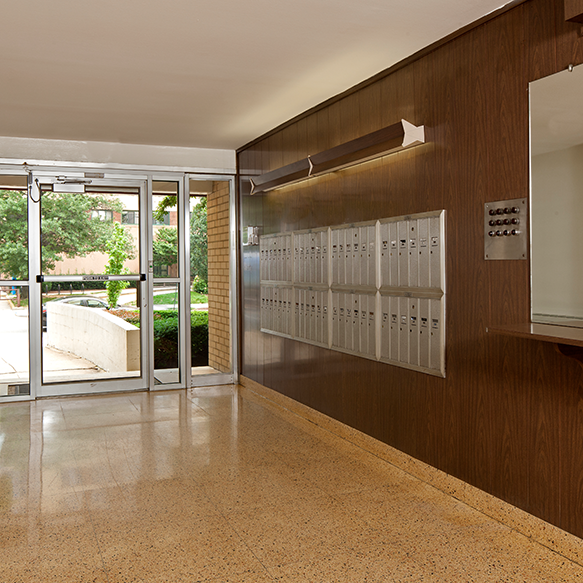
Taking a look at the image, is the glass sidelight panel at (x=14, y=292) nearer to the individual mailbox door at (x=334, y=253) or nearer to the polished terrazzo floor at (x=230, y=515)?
the polished terrazzo floor at (x=230, y=515)

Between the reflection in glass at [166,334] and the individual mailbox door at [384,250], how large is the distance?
3.23m

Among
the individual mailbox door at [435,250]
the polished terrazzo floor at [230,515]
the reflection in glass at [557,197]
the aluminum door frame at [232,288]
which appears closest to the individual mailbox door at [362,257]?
the individual mailbox door at [435,250]

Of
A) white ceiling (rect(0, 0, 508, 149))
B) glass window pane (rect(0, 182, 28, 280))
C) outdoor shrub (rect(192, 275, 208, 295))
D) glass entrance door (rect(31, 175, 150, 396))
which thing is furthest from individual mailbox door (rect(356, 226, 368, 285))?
glass window pane (rect(0, 182, 28, 280))

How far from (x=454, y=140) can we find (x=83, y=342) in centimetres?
450

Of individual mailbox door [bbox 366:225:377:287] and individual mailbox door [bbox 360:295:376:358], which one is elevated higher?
individual mailbox door [bbox 366:225:377:287]

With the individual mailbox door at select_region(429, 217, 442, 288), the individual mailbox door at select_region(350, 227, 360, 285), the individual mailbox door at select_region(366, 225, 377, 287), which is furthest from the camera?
the individual mailbox door at select_region(350, 227, 360, 285)

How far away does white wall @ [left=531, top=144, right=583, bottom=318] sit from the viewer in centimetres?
264

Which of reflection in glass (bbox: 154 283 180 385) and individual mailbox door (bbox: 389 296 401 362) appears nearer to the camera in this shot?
individual mailbox door (bbox: 389 296 401 362)

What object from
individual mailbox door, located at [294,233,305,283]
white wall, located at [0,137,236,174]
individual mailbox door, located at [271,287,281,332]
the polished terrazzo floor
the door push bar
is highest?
white wall, located at [0,137,236,174]

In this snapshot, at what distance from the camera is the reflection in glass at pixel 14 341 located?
6188 millimetres

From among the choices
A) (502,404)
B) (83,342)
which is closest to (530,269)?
(502,404)

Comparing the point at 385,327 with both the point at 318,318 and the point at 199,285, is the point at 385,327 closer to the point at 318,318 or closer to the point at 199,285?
the point at 318,318

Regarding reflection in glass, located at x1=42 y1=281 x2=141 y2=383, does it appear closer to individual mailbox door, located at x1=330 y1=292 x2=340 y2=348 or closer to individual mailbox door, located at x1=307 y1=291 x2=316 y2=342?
individual mailbox door, located at x1=307 y1=291 x2=316 y2=342

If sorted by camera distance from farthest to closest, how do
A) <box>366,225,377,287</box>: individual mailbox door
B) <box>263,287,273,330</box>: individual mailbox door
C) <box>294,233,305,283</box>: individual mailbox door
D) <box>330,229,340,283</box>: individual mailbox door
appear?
<box>263,287,273,330</box>: individual mailbox door → <box>294,233,305,283</box>: individual mailbox door → <box>330,229,340,283</box>: individual mailbox door → <box>366,225,377,287</box>: individual mailbox door
